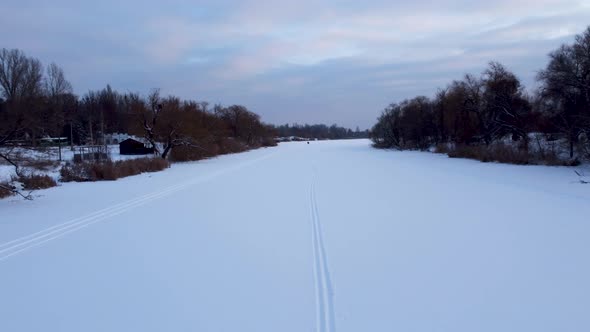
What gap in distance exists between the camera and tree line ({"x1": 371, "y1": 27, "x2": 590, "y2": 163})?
25.0 meters

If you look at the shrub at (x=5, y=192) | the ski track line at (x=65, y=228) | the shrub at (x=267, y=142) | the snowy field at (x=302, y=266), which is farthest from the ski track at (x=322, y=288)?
the shrub at (x=267, y=142)

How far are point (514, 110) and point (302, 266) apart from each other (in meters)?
32.5

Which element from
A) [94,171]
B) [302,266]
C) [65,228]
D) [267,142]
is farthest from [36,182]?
[267,142]

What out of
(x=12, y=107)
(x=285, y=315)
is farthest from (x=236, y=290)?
(x=12, y=107)

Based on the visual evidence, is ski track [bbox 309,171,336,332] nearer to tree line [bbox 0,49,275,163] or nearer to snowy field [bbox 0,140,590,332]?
snowy field [bbox 0,140,590,332]

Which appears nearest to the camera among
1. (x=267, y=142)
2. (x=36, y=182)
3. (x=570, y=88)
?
(x=36, y=182)

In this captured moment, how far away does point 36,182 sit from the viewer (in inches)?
777

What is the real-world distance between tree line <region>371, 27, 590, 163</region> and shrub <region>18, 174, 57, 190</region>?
1086 inches

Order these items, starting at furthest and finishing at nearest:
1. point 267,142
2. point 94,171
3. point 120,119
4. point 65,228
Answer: point 267,142, point 120,119, point 94,171, point 65,228

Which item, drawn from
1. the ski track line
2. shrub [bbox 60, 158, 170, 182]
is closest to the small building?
shrub [bbox 60, 158, 170, 182]

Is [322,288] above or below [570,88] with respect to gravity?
below

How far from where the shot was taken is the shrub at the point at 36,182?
1852 cm

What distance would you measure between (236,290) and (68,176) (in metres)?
20.9

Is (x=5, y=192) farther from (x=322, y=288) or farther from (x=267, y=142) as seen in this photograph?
(x=267, y=142)
